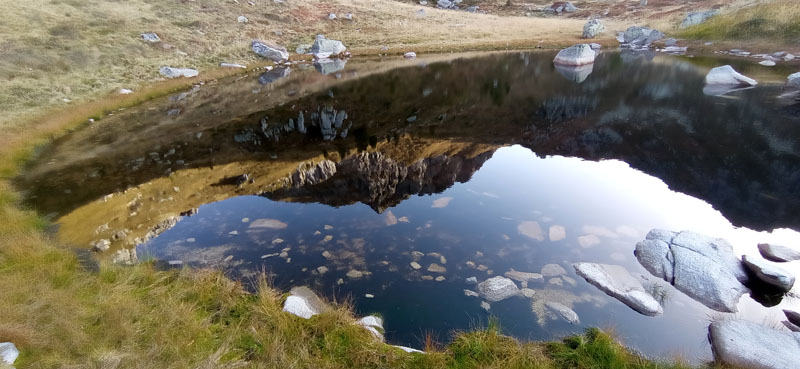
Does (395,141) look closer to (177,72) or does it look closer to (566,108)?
(566,108)

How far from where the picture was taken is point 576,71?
2053 inches

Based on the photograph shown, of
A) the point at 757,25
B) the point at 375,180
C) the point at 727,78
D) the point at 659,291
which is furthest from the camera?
the point at 757,25

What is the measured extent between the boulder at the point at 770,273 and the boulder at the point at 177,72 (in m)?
52.4

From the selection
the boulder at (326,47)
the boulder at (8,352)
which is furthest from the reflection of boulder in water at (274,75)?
the boulder at (8,352)

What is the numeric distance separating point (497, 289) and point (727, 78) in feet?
145

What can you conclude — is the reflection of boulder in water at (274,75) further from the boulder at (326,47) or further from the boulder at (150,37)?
the boulder at (150,37)

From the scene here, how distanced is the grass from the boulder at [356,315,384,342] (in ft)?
247

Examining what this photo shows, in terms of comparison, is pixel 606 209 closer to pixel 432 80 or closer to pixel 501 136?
pixel 501 136

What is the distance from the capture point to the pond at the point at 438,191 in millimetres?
11836

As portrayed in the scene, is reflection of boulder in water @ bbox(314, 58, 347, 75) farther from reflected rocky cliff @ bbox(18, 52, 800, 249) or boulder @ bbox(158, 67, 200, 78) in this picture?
boulder @ bbox(158, 67, 200, 78)

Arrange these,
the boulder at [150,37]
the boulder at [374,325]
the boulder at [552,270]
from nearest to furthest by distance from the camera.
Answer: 1. the boulder at [374,325]
2. the boulder at [552,270]
3. the boulder at [150,37]

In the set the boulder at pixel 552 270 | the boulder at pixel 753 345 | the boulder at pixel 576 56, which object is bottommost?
the boulder at pixel 552 270

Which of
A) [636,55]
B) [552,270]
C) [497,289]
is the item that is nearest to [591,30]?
[636,55]

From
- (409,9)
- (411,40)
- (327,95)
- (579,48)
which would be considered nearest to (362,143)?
(327,95)
